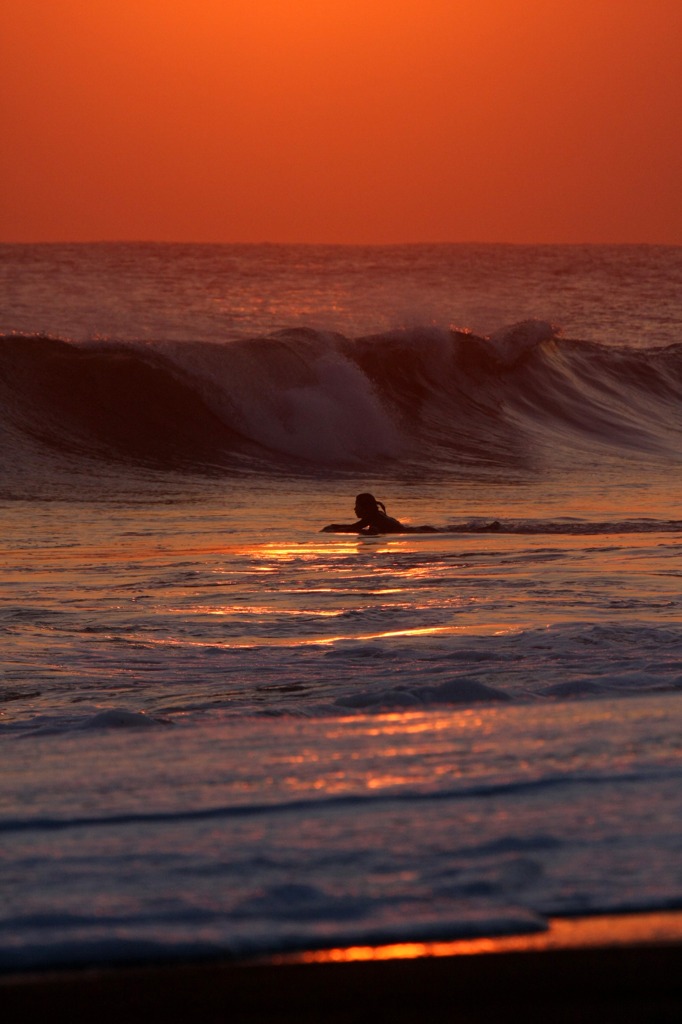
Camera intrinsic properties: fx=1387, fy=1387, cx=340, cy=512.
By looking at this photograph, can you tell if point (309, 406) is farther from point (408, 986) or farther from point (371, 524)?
point (408, 986)

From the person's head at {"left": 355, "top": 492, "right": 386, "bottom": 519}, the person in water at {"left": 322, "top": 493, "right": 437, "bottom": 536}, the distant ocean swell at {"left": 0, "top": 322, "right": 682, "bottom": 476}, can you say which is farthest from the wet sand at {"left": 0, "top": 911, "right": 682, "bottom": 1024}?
the distant ocean swell at {"left": 0, "top": 322, "right": 682, "bottom": 476}

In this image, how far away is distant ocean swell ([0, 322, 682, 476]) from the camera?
20.7 metres

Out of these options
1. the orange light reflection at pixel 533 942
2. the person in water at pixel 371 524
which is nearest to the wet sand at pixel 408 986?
the orange light reflection at pixel 533 942

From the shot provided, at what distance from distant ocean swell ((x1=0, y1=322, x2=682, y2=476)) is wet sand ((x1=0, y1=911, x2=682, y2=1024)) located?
16.6 metres

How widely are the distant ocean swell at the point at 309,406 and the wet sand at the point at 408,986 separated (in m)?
16.6

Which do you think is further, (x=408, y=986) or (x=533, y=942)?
(x=533, y=942)

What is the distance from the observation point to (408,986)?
197 centimetres

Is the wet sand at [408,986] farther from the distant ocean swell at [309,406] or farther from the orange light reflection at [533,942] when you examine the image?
the distant ocean swell at [309,406]

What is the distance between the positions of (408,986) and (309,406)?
67.4 ft

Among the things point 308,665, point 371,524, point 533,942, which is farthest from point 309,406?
point 533,942

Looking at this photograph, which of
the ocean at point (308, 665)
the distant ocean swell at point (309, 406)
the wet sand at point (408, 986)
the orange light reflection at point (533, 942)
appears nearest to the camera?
the wet sand at point (408, 986)

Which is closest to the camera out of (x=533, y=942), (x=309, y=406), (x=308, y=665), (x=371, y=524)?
(x=533, y=942)

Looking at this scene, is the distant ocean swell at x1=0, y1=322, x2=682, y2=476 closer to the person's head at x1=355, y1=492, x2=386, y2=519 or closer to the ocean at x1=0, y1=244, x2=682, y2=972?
the ocean at x1=0, y1=244, x2=682, y2=972

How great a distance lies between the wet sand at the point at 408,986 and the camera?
6.19ft
